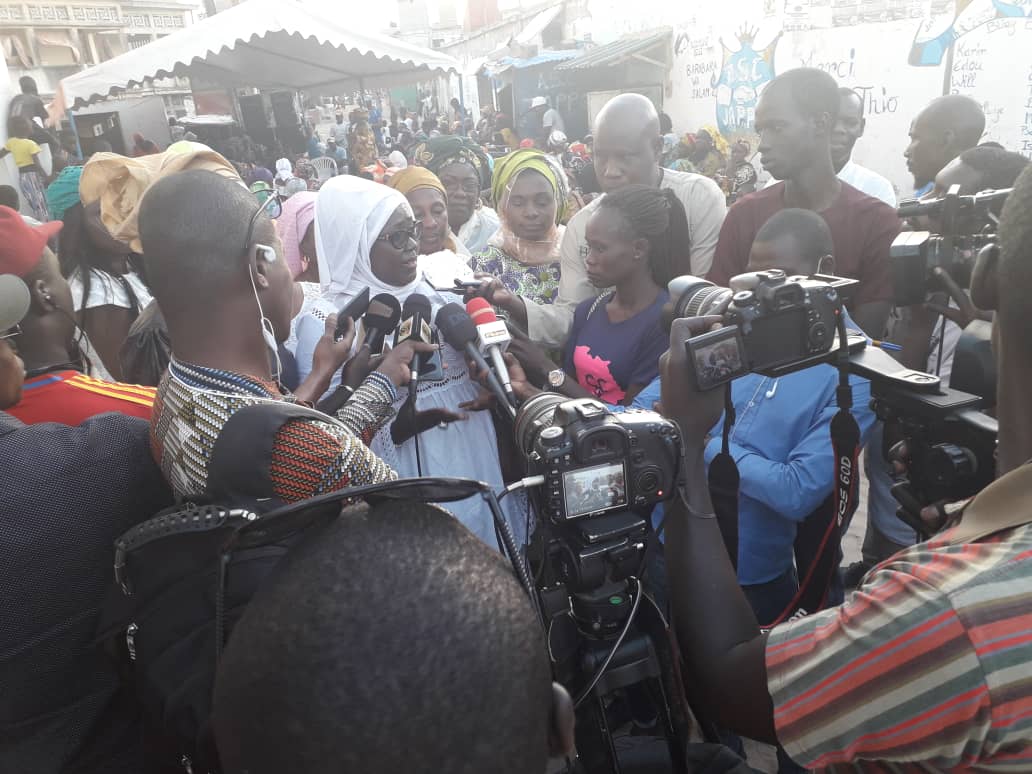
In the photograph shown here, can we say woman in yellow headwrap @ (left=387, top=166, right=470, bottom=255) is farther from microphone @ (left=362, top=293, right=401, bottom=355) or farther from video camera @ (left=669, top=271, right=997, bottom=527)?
video camera @ (left=669, top=271, right=997, bottom=527)

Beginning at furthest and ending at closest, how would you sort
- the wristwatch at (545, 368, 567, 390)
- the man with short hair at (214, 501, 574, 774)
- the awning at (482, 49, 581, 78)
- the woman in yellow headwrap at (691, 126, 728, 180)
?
the awning at (482, 49, 581, 78) < the woman in yellow headwrap at (691, 126, 728, 180) < the wristwatch at (545, 368, 567, 390) < the man with short hair at (214, 501, 574, 774)

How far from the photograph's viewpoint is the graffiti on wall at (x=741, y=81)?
33.0ft

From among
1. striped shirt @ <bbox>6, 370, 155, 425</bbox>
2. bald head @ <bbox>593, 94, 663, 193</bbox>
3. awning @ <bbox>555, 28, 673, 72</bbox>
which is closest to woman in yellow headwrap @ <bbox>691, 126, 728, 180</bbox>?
awning @ <bbox>555, 28, 673, 72</bbox>

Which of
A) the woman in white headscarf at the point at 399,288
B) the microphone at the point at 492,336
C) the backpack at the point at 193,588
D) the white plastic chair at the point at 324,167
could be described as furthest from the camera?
the white plastic chair at the point at 324,167

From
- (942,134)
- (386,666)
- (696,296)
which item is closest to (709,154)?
(942,134)

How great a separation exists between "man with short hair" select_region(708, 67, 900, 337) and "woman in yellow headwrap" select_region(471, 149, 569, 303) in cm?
78

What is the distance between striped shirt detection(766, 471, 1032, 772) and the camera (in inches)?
27.1

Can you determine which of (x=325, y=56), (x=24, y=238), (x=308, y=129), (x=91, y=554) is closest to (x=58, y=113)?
(x=325, y=56)

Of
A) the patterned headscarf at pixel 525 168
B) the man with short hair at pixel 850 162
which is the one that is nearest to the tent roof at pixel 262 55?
the patterned headscarf at pixel 525 168

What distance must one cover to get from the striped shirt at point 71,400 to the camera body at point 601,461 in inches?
34.8

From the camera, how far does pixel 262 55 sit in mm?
10453

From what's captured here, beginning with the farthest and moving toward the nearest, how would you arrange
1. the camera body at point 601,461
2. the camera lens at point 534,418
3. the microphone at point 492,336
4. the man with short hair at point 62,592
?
1. the microphone at point 492,336
2. the camera lens at point 534,418
3. the camera body at point 601,461
4. the man with short hair at point 62,592

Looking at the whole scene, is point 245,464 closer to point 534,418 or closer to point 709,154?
point 534,418

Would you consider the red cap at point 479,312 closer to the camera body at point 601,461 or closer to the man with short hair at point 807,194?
the camera body at point 601,461
